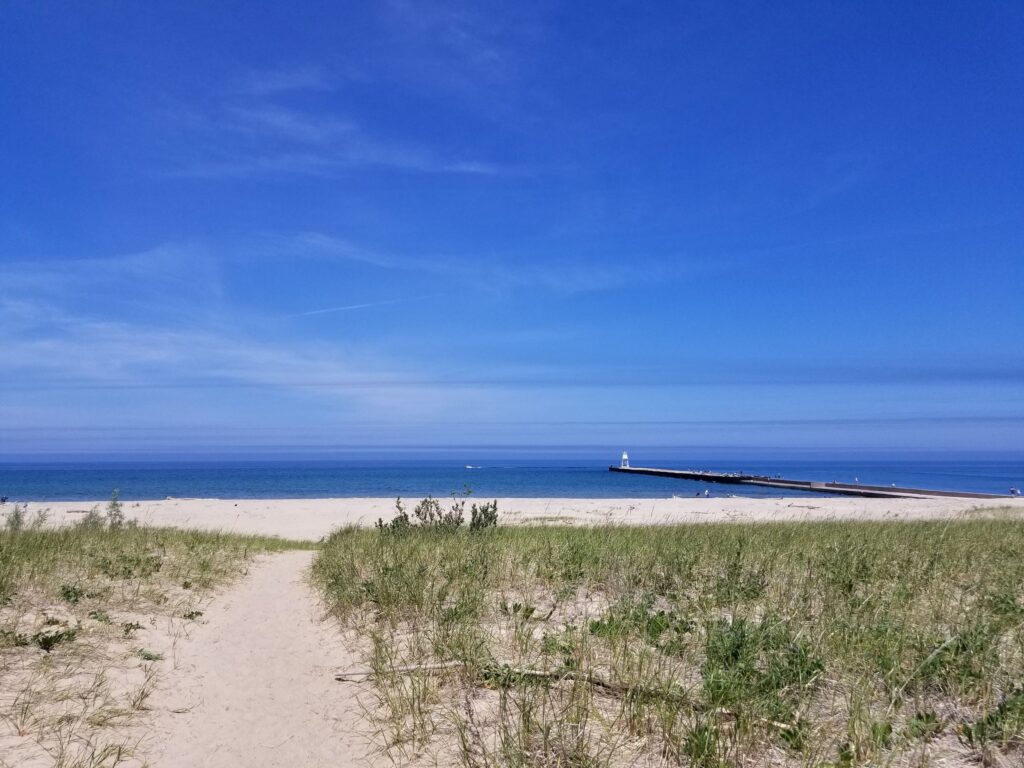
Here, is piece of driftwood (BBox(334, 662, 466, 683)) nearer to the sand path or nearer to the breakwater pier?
the sand path

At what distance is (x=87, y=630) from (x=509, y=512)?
2791 centimetres

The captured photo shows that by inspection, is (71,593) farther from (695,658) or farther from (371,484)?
(371,484)

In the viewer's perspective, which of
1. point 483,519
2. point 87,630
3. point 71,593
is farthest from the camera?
point 483,519

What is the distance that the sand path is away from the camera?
4.43 meters

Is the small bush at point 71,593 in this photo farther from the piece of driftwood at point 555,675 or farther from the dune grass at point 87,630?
the piece of driftwood at point 555,675

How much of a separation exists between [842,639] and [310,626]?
19.7 ft

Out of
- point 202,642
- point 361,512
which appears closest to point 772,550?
point 202,642

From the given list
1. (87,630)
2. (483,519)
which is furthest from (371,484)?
(87,630)

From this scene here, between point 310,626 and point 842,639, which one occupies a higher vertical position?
point 842,639

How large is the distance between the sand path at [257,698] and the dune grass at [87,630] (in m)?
0.26

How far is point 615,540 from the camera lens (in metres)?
10.8

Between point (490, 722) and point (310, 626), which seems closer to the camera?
point (490, 722)

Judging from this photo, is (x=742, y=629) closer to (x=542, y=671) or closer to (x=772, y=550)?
(x=542, y=671)

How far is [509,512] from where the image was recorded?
3375 cm
